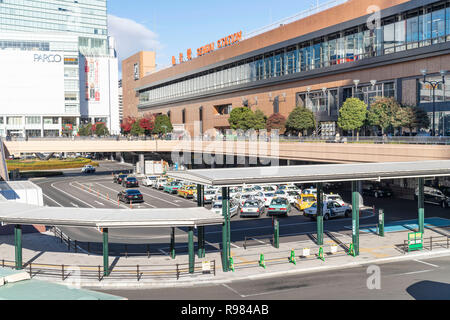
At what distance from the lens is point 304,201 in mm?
44219

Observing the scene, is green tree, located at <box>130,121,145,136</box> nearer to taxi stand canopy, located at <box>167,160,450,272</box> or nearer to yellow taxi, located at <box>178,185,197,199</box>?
yellow taxi, located at <box>178,185,197,199</box>

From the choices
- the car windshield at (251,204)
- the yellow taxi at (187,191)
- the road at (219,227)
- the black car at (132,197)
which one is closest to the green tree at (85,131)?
the road at (219,227)

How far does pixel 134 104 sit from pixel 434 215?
110229 millimetres

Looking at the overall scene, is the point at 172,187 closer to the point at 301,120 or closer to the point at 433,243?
the point at 301,120

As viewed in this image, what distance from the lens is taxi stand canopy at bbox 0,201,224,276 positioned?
2169 cm

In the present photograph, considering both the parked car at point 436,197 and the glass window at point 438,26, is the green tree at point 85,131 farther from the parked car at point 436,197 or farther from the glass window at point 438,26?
the parked car at point 436,197

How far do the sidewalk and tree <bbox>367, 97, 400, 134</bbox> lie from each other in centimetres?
1799

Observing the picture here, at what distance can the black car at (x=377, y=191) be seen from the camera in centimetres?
5297

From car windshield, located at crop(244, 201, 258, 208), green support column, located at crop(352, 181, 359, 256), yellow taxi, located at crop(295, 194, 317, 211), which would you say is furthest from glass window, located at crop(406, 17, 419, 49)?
green support column, located at crop(352, 181, 359, 256)

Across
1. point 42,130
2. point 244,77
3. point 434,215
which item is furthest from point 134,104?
point 434,215

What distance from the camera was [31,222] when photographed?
22625mm

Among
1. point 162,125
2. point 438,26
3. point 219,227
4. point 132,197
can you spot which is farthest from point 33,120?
point 438,26
